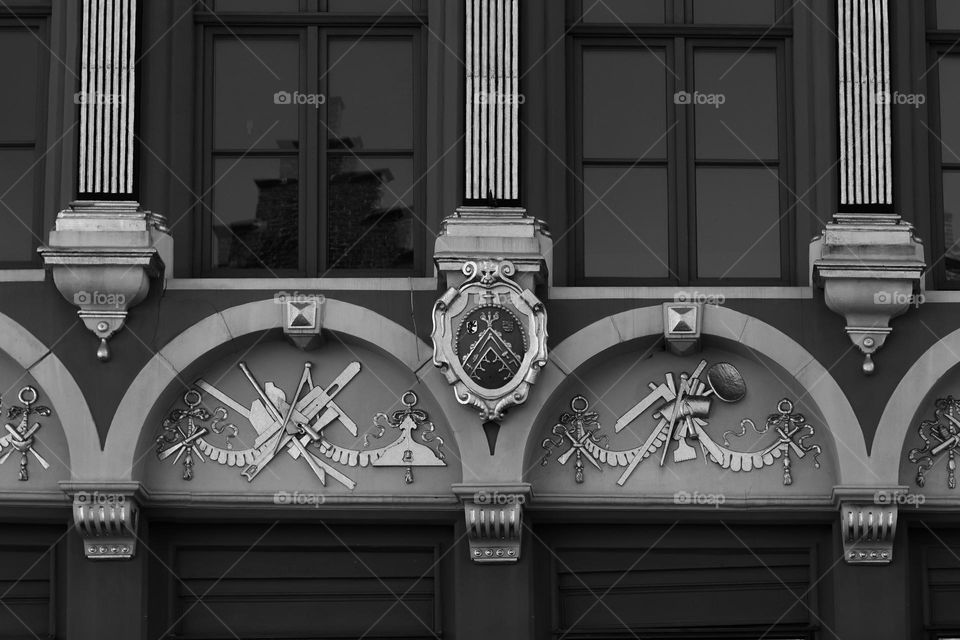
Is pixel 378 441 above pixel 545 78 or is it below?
below

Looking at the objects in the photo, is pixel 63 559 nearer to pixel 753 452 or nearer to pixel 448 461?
pixel 448 461

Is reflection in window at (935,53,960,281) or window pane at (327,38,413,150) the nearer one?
reflection in window at (935,53,960,281)

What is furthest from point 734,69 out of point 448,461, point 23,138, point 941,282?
point 23,138

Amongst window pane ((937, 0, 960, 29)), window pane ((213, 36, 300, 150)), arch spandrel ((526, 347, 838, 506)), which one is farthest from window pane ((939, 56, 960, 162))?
window pane ((213, 36, 300, 150))

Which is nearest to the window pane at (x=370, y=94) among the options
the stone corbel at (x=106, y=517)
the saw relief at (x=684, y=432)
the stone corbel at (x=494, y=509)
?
the saw relief at (x=684, y=432)

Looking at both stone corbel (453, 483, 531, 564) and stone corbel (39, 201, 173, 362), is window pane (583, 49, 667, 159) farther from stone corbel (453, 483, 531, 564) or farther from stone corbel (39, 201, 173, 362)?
stone corbel (39, 201, 173, 362)

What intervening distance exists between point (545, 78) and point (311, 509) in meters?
3.64

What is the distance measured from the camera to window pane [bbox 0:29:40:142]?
1958cm

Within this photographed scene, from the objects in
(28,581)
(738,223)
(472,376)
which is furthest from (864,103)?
(28,581)

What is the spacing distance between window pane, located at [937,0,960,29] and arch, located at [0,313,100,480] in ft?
22.9

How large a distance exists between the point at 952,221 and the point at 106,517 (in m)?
6.56

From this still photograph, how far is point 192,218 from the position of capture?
1939cm

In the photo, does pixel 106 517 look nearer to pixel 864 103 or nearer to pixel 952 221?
pixel 864 103

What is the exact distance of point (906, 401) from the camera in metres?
18.8
